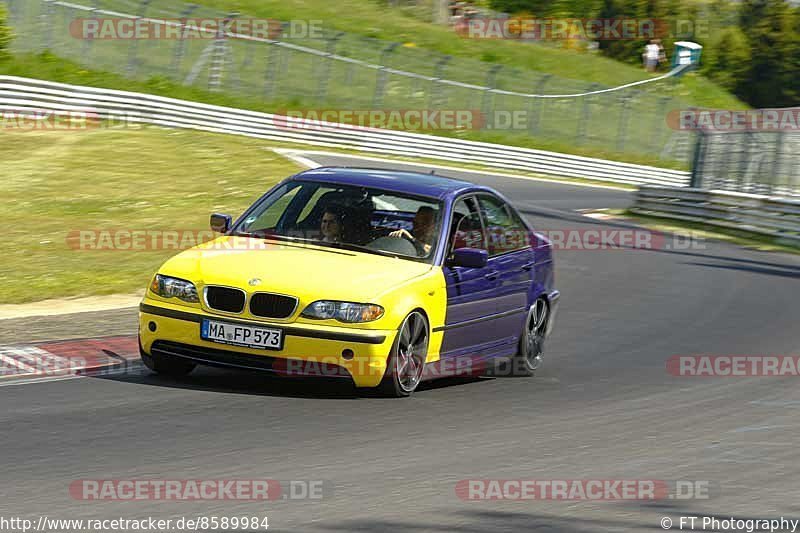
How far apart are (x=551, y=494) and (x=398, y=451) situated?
1.13 m

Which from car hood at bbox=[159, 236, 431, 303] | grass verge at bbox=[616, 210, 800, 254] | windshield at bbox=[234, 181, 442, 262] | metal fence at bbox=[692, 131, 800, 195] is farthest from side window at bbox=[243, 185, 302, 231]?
metal fence at bbox=[692, 131, 800, 195]

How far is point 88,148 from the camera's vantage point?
94.6ft

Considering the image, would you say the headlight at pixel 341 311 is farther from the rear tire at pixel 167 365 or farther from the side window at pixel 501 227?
the side window at pixel 501 227

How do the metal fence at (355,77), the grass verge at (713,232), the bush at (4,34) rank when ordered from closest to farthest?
the grass verge at (713,232) → the bush at (4,34) → the metal fence at (355,77)

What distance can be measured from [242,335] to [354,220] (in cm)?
147

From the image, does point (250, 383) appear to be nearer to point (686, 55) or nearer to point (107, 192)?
point (107, 192)

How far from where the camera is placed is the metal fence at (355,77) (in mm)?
38406

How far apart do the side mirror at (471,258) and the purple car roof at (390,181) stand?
2.16 feet

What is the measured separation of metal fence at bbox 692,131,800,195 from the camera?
28.5 meters

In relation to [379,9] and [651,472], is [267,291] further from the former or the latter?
[379,9]

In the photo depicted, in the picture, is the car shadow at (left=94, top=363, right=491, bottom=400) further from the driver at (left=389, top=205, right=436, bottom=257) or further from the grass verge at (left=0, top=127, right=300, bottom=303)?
the grass verge at (left=0, top=127, right=300, bottom=303)


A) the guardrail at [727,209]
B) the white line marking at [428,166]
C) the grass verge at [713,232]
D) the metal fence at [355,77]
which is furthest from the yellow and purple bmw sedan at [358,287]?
the metal fence at [355,77]

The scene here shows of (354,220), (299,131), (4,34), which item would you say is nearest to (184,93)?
(299,131)

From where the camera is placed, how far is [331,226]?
9688 mm
